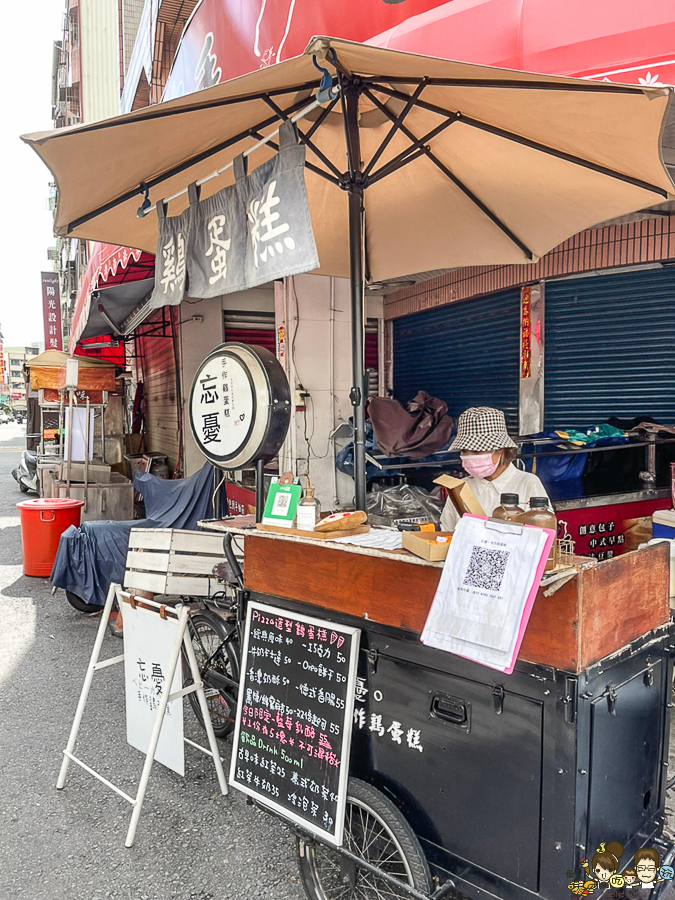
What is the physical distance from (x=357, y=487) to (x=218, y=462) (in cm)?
78

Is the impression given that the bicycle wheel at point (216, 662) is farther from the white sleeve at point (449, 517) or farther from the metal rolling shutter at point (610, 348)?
the metal rolling shutter at point (610, 348)

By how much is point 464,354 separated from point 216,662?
6.29 m

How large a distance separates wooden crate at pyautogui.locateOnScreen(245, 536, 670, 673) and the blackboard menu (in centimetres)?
14

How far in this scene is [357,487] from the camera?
344cm

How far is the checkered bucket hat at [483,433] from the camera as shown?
352 cm

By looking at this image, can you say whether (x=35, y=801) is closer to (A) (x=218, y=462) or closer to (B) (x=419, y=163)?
(A) (x=218, y=462)

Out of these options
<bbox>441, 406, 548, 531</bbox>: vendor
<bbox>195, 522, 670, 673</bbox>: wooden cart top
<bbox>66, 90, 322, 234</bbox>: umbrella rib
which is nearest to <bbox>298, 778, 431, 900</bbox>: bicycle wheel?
<bbox>195, 522, 670, 673</bbox>: wooden cart top

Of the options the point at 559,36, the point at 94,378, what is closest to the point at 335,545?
the point at 559,36

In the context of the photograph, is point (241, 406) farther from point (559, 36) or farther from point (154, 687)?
point (559, 36)

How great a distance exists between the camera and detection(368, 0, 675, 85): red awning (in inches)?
146

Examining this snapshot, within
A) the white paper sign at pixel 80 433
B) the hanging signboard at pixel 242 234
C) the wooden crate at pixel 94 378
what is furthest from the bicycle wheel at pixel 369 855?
the wooden crate at pixel 94 378

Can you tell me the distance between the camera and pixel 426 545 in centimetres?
214

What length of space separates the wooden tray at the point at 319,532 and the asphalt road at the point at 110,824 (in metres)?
1.68

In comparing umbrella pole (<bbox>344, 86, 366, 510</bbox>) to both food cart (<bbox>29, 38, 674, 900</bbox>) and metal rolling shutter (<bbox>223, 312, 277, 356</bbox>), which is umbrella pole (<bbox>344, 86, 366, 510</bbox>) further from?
metal rolling shutter (<bbox>223, 312, 277, 356</bbox>)
